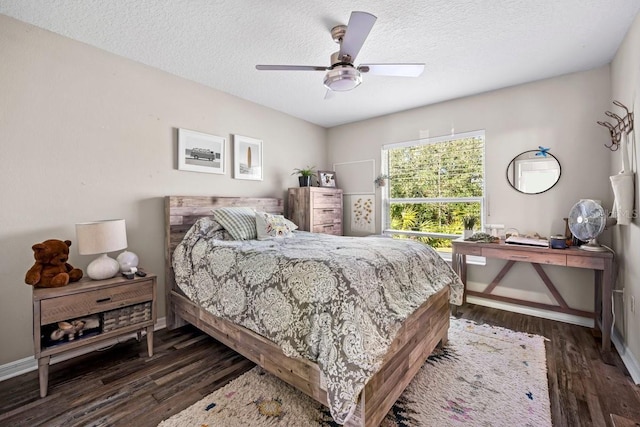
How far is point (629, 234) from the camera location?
218 centimetres

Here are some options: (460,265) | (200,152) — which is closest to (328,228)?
(460,265)

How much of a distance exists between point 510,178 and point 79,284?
4.27m

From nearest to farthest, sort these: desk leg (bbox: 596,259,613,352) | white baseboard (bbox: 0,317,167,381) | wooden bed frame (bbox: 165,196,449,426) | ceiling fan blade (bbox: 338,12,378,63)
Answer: wooden bed frame (bbox: 165,196,449,426)
ceiling fan blade (bbox: 338,12,378,63)
white baseboard (bbox: 0,317,167,381)
desk leg (bbox: 596,259,613,352)

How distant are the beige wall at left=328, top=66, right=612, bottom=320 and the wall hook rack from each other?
0.66ft

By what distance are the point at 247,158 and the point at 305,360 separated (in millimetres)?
2747

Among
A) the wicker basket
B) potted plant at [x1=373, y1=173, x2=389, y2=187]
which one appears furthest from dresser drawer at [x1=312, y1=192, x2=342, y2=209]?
the wicker basket

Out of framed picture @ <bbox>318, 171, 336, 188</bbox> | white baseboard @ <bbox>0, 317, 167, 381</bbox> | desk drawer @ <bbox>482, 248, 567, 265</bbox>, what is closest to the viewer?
white baseboard @ <bbox>0, 317, 167, 381</bbox>

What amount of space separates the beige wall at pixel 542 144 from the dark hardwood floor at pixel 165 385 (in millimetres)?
702

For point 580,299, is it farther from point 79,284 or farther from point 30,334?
point 30,334

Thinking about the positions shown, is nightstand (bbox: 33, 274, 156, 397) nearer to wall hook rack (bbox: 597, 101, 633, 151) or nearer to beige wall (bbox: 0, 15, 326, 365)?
beige wall (bbox: 0, 15, 326, 365)

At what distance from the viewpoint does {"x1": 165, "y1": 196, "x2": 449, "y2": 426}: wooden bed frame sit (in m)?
1.45

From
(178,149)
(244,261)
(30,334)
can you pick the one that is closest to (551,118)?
(244,261)

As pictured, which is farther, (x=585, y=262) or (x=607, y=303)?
(x=585, y=262)

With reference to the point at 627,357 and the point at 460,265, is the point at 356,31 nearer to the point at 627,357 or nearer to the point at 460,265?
the point at 460,265
